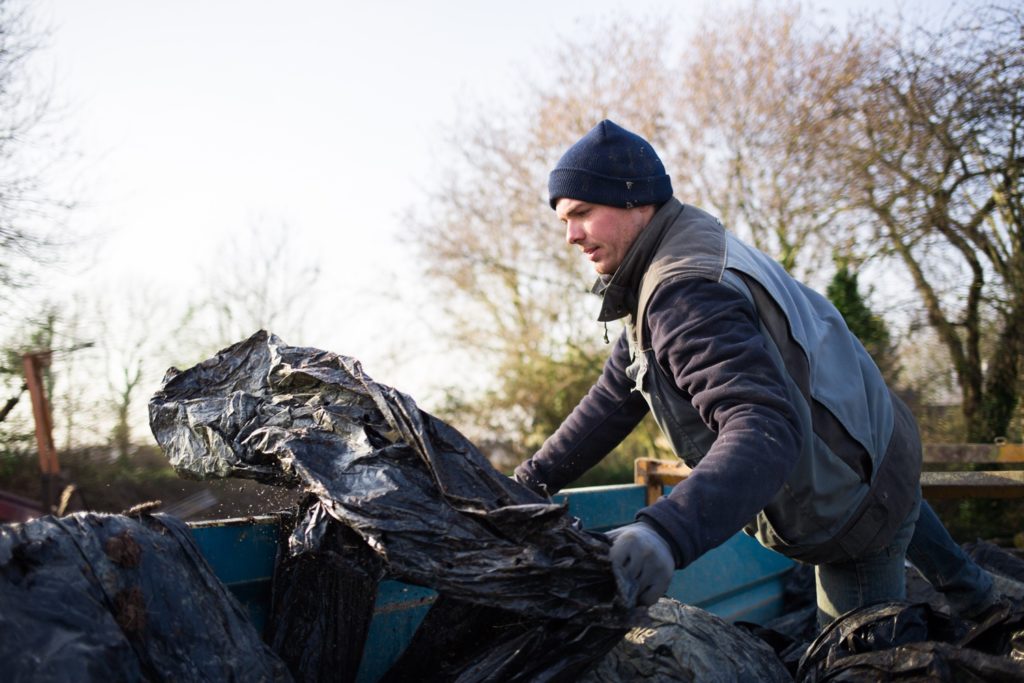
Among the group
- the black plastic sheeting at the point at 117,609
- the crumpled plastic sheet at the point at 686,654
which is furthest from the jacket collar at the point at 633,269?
the black plastic sheeting at the point at 117,609

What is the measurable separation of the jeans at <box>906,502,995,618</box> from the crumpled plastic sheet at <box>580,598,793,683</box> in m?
0.69

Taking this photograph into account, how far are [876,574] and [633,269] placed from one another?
1.15 meters

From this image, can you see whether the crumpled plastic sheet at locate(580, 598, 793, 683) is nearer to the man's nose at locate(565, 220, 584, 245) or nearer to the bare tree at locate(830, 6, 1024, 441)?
the man's nose at locate(565, 220, 584, 245)

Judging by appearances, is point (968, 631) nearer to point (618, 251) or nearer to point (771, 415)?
point (771, 415)

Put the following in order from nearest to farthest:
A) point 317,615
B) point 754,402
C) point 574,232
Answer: point 754,402 < point 317,615 < point 574,232

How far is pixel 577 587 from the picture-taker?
5.89ft

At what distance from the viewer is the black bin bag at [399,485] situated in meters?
1.81

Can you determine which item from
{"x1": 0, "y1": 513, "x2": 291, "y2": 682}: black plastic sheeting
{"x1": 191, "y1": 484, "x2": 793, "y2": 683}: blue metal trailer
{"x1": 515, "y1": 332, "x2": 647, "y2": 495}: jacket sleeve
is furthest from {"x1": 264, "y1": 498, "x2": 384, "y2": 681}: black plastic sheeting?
{"x1": 515, "y1": 332, "x2": 647, "y2": 495}: jacket sleeve

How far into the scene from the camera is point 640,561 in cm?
168

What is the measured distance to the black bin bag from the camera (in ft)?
5.93

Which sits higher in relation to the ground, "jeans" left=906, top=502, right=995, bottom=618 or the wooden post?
the wooden post

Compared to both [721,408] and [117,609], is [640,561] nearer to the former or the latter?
[721,408]

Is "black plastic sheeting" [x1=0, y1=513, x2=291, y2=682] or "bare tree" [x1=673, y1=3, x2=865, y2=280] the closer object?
"black plastic sheeting" [x1=0, y1=513, x2=291, y2=682]

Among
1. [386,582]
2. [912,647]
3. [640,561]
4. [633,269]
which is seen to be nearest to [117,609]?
[386,582]
